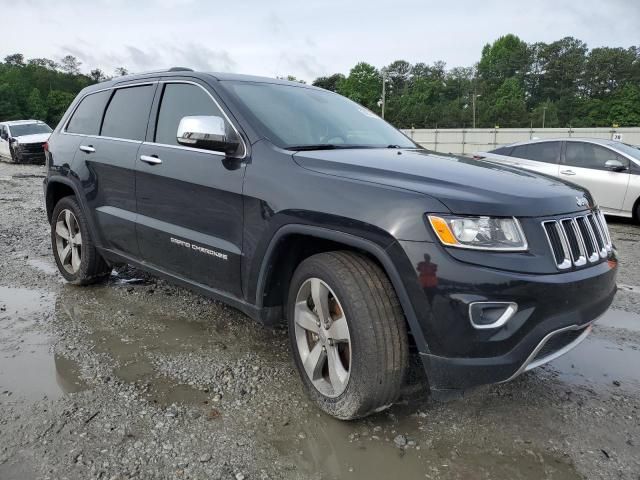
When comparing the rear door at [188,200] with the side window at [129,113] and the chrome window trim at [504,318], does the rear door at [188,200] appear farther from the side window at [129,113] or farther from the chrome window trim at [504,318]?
the chrome window trim at [504,318]

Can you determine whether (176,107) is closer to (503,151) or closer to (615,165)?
(615,165)

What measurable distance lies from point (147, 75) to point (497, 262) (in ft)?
9.96

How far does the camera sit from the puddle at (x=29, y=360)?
301 centimetres

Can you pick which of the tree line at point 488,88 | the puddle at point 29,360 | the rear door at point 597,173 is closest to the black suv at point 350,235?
the puddle at point 29,360

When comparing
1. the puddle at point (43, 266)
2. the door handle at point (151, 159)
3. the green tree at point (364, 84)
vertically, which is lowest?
the puddle at point (43, 266)

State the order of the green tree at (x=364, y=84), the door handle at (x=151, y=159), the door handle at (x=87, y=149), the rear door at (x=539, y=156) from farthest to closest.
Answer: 1. the green tree at (x=364, y=84)
2. the rear door at (x=539, y=156)
3. the door handle at (x=87, y=149)
4. the door handle at (x=151, y=159)

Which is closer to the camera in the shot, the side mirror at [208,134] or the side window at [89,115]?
the side mirror at [208,134]

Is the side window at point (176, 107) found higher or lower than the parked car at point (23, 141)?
higher

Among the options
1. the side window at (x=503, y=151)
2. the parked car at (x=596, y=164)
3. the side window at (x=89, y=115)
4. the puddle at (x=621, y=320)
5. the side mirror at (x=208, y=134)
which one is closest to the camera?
the side mirror at (x=208, y=134)

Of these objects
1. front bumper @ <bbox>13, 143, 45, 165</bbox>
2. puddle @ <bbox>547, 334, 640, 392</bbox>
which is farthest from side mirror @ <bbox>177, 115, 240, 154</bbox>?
front bumper @ <bbox>13, 143, 45, 165</bbox>

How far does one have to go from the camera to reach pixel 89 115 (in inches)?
184

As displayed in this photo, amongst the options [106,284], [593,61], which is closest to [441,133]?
[106,284]

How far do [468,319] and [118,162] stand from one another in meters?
2.93

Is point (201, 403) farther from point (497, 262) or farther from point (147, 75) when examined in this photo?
point (147, 75)
